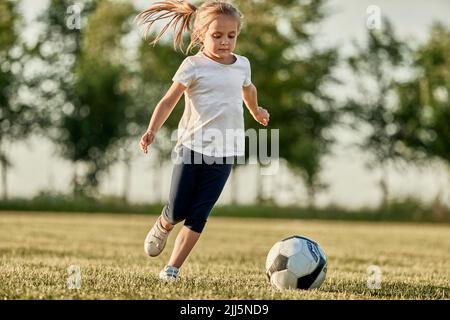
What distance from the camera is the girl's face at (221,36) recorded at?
20.7ft

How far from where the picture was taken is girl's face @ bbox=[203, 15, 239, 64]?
6301 millimetres

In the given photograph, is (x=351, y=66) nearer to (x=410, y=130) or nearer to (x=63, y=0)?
(x=410, y=130)

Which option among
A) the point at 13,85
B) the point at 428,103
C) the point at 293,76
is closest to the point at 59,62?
the point at 13,85

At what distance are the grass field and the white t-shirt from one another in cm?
113

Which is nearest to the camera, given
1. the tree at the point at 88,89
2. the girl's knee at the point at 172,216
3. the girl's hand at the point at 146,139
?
the girl's hand at the point at 146,139

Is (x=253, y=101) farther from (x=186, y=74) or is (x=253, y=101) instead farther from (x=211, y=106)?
(x=186, y=74)

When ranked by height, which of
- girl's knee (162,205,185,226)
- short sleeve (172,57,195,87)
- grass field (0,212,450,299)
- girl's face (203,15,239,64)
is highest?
girl's face (203,15,239,64)

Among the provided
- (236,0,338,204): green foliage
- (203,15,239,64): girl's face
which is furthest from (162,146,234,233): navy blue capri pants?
(236,0,338,204): green foliage

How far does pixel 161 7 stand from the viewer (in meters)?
7.01

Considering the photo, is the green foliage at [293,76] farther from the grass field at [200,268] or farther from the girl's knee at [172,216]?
the girl's knee at [172,216]

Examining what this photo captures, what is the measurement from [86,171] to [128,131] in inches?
117

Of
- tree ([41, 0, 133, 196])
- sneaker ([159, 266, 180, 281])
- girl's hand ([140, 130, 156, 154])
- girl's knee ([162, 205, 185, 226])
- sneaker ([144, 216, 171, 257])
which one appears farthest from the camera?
tree ([41, 0, 133, 196])

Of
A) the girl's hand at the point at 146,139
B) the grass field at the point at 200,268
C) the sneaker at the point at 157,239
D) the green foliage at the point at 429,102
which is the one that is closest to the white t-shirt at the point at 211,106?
the girl's hand at the point at 146,139

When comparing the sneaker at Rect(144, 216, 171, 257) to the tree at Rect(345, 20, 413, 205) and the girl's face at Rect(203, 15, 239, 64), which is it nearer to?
the girl's face at Rect(203, 15, 239, 64)
